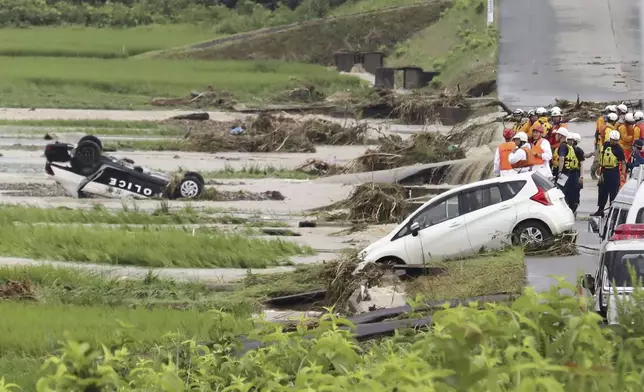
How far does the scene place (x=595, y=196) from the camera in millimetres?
26266

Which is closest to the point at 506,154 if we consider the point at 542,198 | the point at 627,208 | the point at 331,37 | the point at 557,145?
the point at 557,145

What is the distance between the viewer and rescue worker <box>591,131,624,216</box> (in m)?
21.3

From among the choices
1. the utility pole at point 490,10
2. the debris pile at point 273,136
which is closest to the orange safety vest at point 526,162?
the debris pile at point 273,136

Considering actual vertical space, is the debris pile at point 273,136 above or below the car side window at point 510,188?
below

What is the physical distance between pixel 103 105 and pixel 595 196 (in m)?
34.9

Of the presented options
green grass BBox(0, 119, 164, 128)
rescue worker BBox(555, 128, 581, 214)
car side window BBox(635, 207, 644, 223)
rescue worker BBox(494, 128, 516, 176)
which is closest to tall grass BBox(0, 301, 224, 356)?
car side window BBox(635, 207, 644, 223)

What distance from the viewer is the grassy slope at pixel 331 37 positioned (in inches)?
3167

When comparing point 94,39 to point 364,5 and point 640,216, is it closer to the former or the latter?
point 364,5

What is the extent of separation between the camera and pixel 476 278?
16.0 meters

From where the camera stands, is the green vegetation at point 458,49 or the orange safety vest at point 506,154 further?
the green vegetation at point 458,49

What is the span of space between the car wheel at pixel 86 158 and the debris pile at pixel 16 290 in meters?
11.1

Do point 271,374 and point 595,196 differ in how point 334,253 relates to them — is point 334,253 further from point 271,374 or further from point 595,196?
point 271,374

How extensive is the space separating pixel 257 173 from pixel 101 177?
774 centimetres

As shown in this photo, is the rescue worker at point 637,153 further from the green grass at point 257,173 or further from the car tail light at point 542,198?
the green grass at point 257,173
